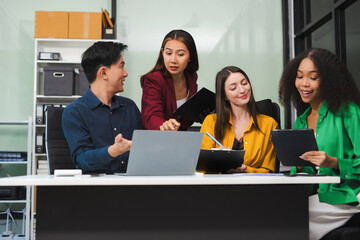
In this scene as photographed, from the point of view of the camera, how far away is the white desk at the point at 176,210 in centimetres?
126

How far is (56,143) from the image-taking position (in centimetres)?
207

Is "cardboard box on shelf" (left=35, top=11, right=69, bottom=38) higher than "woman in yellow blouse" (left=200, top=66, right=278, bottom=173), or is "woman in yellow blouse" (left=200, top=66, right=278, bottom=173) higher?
"cardboard box on shelf" (left=35, top=11, right=69, bottom=38)

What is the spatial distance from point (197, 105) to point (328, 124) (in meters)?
0.65

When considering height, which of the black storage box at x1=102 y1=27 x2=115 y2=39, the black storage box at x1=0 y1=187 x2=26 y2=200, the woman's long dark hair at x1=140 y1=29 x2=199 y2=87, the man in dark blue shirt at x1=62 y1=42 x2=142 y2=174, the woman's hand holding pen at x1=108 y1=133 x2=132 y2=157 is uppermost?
the black storage box at x1=102 y1=27 x2=115 y2=39

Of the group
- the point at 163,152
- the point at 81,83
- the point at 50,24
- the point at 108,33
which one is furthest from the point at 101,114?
the point at 50,24

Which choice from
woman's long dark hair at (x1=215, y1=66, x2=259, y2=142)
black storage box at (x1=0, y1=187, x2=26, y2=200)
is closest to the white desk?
woman's long dark hair at (x1=215, y1=66, x2=259, y2=142)

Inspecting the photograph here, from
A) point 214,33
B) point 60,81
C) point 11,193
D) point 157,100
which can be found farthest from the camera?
point 214,33

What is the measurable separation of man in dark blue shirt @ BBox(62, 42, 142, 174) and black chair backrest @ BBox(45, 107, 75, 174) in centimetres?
11

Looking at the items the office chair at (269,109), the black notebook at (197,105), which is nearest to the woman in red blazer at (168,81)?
the black notebook at (197,105)

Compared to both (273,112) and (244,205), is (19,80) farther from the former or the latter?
(244,205)

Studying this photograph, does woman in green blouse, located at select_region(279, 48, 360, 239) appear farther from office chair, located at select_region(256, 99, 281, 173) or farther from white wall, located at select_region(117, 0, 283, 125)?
white wall, located at select_region(117, 0, 283, 125)

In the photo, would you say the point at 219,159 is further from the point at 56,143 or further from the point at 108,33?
the point at 108,33

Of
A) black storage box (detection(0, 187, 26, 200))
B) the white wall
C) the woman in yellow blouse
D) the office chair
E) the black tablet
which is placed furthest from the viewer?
the white wall

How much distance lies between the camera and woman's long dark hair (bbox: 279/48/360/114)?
181cm
